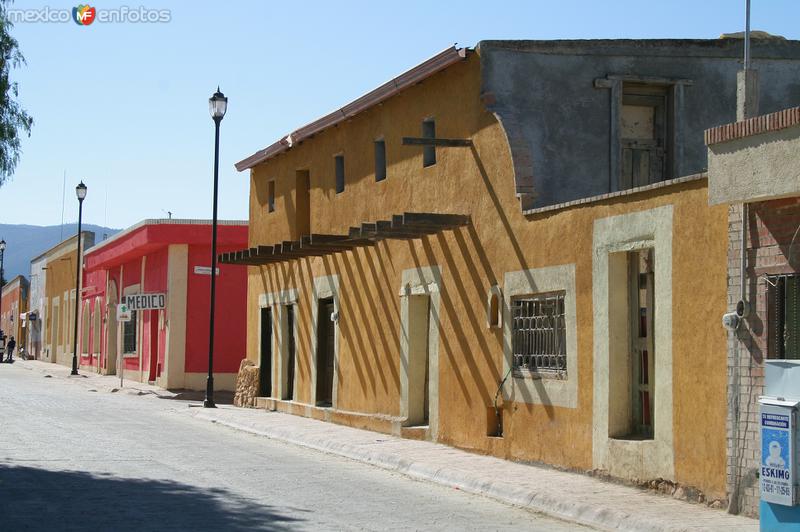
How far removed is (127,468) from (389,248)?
718 centimetres

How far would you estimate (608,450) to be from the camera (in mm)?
12891

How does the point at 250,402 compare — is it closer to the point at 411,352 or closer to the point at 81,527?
the point at 411,352

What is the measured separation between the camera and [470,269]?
1661 cm

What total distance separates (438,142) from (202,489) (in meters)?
6.65

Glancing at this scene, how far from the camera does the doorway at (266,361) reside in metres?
26.9

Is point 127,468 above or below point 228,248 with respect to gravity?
below

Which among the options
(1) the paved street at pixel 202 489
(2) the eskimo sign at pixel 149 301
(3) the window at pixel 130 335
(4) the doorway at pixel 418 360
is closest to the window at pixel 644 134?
(4) the doorway at pixel 418 360

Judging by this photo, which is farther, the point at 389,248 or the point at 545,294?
the point at 389,248

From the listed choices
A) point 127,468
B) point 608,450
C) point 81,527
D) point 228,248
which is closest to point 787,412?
point 608,450

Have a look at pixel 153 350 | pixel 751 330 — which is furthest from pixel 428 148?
pixel 153 350

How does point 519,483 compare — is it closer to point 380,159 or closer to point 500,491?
point 500,491

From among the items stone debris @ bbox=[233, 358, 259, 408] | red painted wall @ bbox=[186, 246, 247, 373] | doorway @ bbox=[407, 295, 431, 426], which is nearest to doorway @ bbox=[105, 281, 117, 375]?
red painted wall @ bbox=[186, 246, 247, 373]

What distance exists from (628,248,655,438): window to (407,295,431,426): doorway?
587cm

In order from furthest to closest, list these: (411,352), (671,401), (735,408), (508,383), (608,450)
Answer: (411,352), (508,383), (608,450), (671,401), (735,408)
